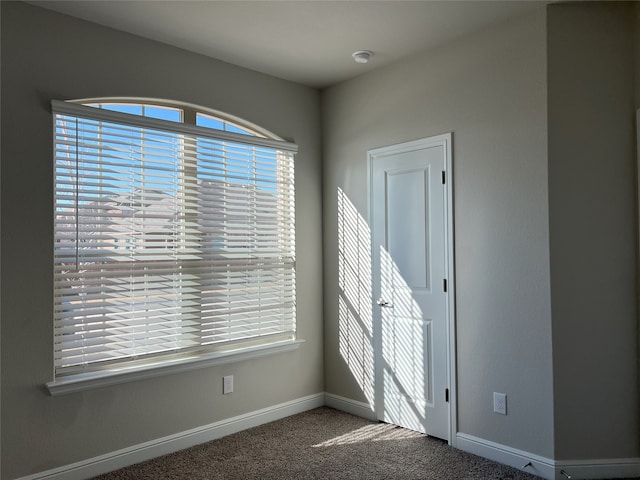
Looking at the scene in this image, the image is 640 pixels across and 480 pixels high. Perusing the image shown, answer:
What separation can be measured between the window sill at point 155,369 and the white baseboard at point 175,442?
1.41 ft

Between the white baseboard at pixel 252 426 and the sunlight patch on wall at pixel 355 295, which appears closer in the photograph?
the white baseboard at pixel 252 426

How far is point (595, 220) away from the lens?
2.78 metres

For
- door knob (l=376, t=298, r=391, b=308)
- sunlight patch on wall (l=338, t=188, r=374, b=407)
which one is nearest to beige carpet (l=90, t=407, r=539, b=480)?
sunlight patch on wall (l=338, t=188, r=374, b=407)

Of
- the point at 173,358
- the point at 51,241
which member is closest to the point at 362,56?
the point at 51,241

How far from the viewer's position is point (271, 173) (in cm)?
383

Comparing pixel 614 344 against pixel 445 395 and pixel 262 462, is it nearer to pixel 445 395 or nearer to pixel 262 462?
pixel 445 395

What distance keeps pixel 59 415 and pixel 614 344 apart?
3147mm

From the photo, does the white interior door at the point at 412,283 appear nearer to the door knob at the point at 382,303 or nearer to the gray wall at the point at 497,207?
the door knob at the point at 382,303

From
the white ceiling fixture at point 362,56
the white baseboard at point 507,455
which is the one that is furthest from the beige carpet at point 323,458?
the white ceiling fixture at point 362,56

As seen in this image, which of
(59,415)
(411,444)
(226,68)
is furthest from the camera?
(226,68)

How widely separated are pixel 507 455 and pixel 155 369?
2.21 m

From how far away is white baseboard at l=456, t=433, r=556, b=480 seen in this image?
2.75 m

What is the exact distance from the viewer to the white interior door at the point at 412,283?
3.29 meters

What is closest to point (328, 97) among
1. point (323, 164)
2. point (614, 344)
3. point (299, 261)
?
point (323, 164)
